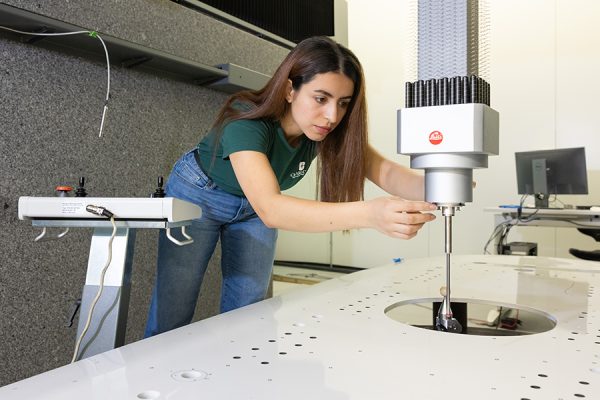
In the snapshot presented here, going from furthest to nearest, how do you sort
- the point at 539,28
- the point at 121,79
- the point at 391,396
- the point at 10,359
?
the point at 539,28, the point at 121,79, the point at 10,359, the point at 391,396

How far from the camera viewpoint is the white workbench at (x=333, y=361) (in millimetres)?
441

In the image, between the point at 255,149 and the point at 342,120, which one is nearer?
the point at 255,149

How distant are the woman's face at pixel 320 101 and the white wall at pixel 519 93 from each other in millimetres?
2615

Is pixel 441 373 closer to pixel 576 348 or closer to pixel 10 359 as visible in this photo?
pixel 576 348

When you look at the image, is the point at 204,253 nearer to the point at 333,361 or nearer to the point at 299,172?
the point at 299,172

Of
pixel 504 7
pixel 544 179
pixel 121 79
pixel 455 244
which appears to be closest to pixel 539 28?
pixel 504 7

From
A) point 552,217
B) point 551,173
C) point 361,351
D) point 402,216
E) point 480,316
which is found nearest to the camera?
point 361,351

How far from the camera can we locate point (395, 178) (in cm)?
109

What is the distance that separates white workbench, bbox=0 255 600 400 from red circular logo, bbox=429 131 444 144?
238 mm

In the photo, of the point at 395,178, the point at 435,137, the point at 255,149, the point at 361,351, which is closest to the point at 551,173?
the point at 395,178

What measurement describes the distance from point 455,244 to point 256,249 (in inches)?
121

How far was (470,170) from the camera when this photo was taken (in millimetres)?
613

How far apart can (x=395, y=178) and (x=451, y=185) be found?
490mm

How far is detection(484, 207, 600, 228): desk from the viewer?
2848mm
